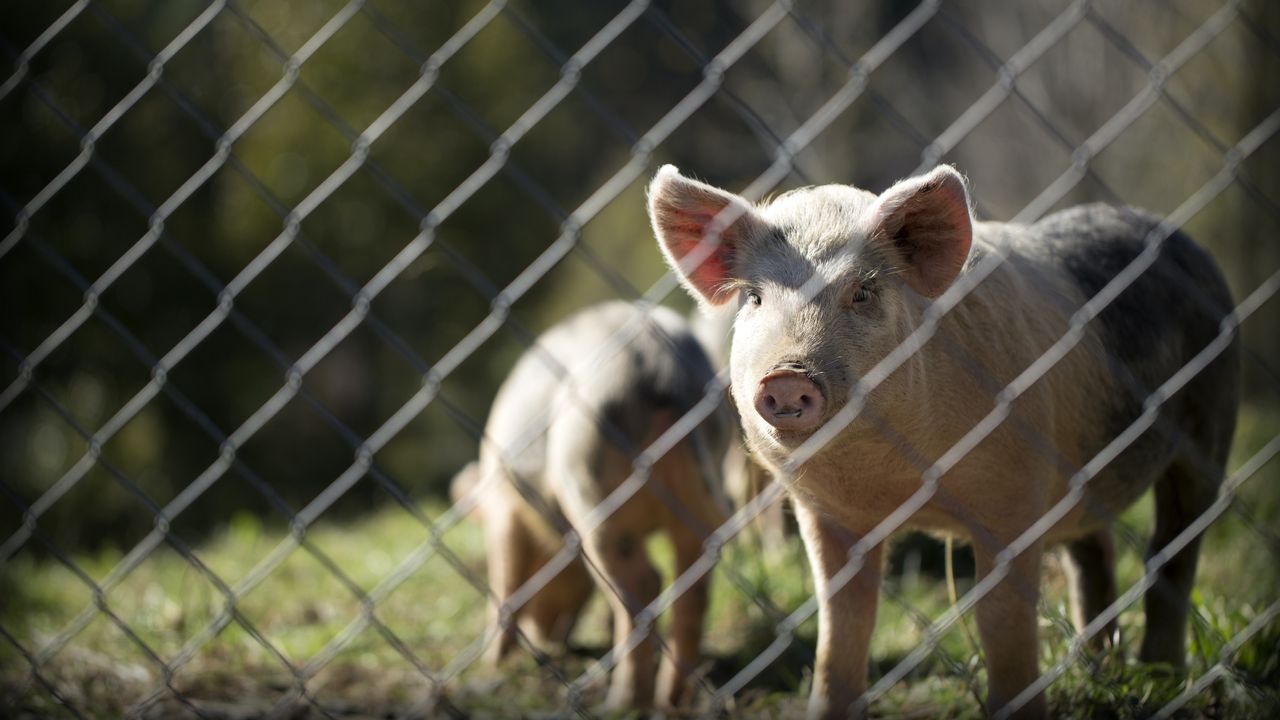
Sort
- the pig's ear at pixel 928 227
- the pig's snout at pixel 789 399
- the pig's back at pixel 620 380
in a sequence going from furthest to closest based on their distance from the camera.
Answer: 1. the pig's back at pixel 620 380
2. the pig's ear at pixel 928 227
3. the pig's snout at pixel 789 399

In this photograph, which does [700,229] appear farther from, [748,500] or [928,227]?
[748,500]

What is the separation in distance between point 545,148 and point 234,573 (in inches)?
376

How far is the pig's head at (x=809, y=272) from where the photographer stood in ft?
7.57

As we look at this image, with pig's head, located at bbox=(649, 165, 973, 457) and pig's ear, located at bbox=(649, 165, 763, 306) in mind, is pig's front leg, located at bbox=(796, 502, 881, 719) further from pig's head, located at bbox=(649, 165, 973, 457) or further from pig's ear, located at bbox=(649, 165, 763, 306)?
pig's ear, located at bbox=(649, 165, 763, 306)

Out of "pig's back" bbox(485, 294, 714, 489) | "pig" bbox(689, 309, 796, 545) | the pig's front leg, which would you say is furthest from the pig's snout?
"pig" bbox(689, 309, 796, 545)

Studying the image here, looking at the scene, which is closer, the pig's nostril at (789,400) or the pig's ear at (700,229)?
the pig's nostril at (789,400)

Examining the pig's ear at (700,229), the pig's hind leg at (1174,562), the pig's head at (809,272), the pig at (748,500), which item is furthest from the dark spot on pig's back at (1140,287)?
the pig at (748,500)

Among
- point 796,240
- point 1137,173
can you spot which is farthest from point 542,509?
point 1137,173

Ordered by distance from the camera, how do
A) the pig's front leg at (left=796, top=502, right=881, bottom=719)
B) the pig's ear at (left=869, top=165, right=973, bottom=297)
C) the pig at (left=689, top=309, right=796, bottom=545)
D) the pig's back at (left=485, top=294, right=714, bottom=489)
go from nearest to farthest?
1. the pig's ear at (left=869, top=165, right=973, bottom=297)
2. the pig's front leg at (left=796, top=502, right=881, bottom=719)
3. the pig's back at (left=485, top=294, right=714, bottom=489)
4. the pig at (left=689, top=309, right=796, bottom=545)

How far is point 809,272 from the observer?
Result: 248 centimetres

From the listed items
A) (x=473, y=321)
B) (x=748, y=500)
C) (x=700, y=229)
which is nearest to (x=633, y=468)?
(x=748, y=500)

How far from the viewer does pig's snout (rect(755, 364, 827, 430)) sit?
2.23m

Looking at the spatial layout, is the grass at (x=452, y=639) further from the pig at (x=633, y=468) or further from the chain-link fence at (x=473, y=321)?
the pig at (x=633, y=468)

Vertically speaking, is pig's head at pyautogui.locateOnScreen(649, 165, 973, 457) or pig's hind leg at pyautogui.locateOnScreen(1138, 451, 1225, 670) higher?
pig's head at pyautogui.locateOnScreen(649, 165, 973, 457)
